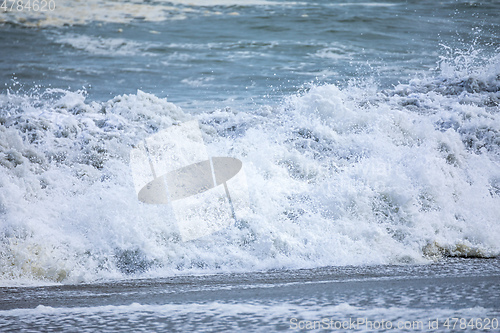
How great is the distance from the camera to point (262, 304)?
5.68ft

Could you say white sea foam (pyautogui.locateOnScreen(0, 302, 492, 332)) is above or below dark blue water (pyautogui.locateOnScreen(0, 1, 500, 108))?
below

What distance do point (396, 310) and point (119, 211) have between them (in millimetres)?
1896

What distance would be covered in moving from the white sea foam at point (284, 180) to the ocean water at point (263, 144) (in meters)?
0.01

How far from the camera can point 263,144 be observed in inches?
165

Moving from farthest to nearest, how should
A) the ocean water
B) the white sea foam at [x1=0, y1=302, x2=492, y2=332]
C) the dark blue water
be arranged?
the dark blue water, the ocean water, the white sea foam at [x1=0, y1=302, x2=492, y2=332]

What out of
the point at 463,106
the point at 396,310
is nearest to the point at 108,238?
the point at 396,310

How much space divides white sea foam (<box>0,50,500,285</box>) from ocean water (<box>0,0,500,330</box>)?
1 cm

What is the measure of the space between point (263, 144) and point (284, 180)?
74 centimetres

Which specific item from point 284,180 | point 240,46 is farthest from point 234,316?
point 240,46

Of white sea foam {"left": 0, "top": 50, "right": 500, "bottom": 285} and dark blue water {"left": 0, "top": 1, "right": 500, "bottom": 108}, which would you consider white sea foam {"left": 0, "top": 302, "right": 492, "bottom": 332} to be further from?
dark blue water {"left": 0, "top": 1, "right": 500, "bottom": 108}

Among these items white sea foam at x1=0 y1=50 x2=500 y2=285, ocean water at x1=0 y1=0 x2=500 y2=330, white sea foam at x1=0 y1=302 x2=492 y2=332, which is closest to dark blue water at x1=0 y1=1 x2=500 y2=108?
ocean water at x1=0 y1=0 x2=500 y2=330

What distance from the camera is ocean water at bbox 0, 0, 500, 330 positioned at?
8.03 ft

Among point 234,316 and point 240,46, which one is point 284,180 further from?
point 240,46

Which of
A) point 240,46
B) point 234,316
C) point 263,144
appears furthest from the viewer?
point 240,46
